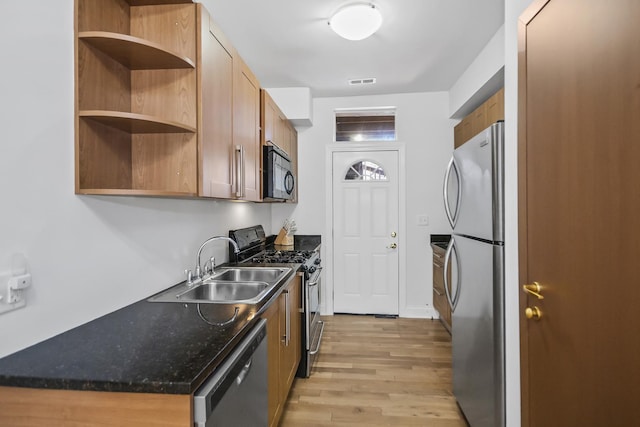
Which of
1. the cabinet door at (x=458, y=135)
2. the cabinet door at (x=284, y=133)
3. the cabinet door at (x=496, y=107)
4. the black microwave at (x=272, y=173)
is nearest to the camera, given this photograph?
the cabinet door at (x=496, y=107)

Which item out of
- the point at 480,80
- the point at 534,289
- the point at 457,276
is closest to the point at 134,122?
the point at 534,289

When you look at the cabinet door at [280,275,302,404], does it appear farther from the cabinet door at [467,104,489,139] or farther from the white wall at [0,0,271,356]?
the cabinet door at [467,104,489,139]

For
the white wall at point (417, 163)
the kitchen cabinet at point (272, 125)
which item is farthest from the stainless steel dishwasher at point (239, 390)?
the white wall at point (417, 163)

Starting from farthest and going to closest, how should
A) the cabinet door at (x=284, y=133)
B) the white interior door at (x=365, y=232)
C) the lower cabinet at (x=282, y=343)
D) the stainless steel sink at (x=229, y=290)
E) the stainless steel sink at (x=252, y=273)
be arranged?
1. the white interior door at (x=365, y=232)
2. the cabinet door at (x=284, y=133)
3. the stainless steel sink at (x=252, y=273)
4. the stainless steel sink at (x=229, y=290)
5. the lower cabinet at (x=282, y=343)

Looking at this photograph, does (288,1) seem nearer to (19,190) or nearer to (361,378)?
(19,190)

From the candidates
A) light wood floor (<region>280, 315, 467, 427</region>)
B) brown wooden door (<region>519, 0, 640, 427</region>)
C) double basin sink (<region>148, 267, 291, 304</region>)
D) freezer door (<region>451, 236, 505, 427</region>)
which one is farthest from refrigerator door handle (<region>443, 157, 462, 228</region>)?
light wood floor (<region>280, 315, 467, 427</region>)

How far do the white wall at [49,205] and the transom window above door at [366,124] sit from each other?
3.00 meters

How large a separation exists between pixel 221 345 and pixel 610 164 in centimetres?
131

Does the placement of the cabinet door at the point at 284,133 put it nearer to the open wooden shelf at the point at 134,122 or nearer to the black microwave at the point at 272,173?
the black microwave at the point at 272,173

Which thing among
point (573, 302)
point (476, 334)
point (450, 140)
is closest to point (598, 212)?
point (573, 302)

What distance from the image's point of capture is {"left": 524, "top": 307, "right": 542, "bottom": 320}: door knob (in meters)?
1.27

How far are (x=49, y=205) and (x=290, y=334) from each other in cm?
150

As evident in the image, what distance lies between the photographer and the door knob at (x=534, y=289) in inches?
49.5

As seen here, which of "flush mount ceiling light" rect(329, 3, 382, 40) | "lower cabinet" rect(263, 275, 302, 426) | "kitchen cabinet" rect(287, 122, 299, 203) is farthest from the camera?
"kitchen cabinet" rect(287, 122, 299, 203)
